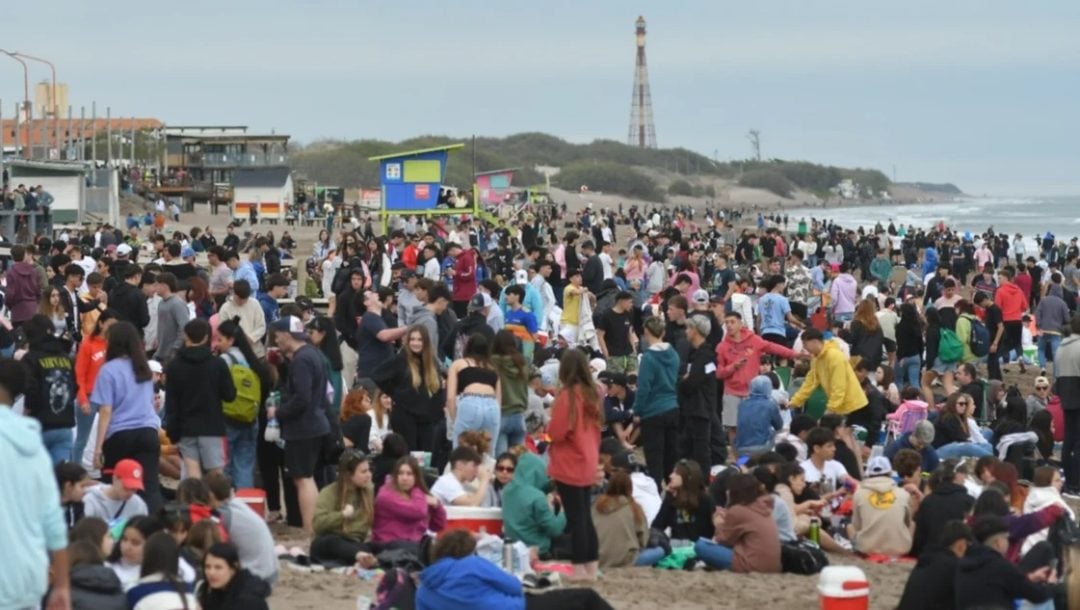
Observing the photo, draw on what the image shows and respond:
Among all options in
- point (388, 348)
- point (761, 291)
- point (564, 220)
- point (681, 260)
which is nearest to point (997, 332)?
point (761, 291)

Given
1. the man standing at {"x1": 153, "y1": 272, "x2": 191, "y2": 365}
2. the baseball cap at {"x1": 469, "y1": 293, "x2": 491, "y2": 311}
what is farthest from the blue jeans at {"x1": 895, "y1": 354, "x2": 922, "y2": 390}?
the man standing at {"x1": 153, "y1": 272, "x2": 191, "y2": 365}

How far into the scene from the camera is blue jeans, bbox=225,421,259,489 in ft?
39.9

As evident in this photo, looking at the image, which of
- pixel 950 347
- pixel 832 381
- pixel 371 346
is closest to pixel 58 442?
pixel 371 346

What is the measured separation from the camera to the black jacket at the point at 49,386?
1131 centimetres

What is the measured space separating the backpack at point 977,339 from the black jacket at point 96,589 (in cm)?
1319

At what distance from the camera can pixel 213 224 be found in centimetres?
6581

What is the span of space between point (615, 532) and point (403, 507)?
1322mm

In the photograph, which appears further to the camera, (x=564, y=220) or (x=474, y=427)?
(x=564, y=220)

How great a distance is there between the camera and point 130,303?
1560cm

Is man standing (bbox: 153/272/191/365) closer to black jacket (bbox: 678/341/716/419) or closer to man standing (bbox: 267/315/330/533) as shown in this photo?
man standing (bbox: 267/315/330/533)

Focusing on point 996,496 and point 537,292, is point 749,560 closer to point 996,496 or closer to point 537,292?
point 996,496

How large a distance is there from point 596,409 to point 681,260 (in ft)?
43.9

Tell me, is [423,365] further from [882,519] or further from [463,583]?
[463,583]

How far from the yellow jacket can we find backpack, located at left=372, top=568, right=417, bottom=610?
267 inches
